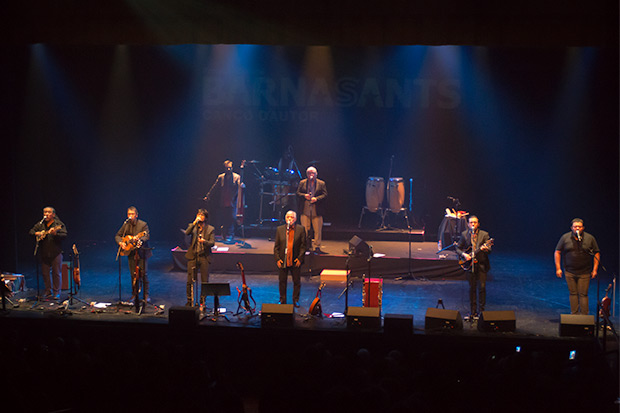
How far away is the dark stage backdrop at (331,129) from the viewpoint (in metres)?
16.9

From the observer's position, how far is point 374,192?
56.2 ft

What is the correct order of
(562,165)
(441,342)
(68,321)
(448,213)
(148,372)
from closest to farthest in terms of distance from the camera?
(148,372) → (441,342) → (68,321) → (448,213) → (562,165)

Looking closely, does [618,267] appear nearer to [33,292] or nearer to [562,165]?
[562,165]

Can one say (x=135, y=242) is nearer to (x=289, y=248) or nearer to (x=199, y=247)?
(x=199, y=247)

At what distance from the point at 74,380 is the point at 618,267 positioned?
13709mm

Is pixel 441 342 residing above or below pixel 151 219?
below

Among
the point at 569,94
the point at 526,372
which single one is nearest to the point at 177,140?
the point at 569,94

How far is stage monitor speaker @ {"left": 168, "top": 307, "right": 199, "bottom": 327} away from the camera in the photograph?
10750mm

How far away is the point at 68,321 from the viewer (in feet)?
36.4

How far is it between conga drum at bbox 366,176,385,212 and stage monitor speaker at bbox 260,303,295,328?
6.86m

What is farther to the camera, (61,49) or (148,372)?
(61,49)

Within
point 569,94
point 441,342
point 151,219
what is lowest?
point 441,342

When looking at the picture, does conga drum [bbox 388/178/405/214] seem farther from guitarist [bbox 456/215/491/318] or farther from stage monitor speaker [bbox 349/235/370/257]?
guitarist [bbox 456/215/491/318]

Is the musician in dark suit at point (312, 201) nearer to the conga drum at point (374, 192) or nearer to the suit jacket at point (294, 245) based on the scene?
the suit jacket at point (294, 245)
